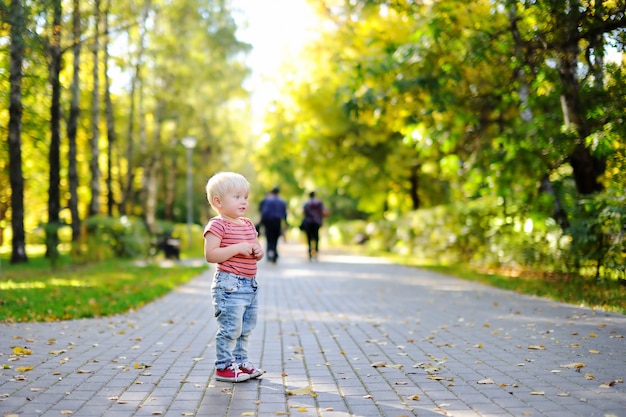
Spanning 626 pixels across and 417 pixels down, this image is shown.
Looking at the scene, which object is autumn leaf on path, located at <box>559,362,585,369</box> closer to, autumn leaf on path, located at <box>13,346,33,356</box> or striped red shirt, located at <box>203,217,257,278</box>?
striped red shirt, located at <box>203,217,257,278</box>

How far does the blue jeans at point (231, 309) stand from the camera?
5.65m

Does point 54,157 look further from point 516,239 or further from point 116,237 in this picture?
point 516,239

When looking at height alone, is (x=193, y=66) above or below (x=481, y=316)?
above

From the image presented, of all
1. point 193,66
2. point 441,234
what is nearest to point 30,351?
point 441,234

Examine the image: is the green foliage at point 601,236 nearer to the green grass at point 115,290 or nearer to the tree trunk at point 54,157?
the green grass at point 115,290

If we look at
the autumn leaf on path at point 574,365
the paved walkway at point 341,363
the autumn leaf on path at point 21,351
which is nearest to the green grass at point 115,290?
the paved walkway at point 341,363

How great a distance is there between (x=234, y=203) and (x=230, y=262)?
49 cm

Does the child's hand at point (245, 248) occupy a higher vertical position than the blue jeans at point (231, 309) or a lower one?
higher

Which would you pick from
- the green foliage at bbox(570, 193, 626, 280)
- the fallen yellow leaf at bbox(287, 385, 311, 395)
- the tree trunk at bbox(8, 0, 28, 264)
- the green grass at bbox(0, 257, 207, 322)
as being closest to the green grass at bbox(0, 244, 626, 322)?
the green grass at bbox(0, 257, 207, 322)

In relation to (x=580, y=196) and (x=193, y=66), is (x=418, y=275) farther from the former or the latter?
(x=193, y=66)

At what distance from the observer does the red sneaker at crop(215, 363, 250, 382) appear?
5722 mm

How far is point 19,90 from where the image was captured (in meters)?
15.0

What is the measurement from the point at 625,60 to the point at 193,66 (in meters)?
27.8

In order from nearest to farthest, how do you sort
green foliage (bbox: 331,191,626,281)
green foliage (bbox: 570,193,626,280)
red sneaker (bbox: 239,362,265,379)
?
red sneaker (bbox: 239,362,265,379) < green foliage (bbox: 570,193,626,280) < green foliage (bbox: 331,191,626,281)
